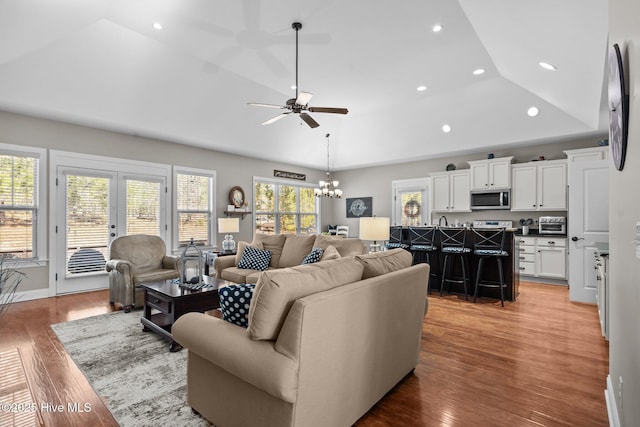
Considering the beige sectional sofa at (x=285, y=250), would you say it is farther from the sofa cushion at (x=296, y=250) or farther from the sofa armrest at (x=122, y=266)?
the sofa armrest at (x=122, y=266)

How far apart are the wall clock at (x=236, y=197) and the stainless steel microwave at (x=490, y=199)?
16.8ft

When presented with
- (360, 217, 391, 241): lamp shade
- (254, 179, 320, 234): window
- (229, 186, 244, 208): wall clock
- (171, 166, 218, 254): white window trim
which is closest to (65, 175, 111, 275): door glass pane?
(171, 166, 218, 254): white window trim

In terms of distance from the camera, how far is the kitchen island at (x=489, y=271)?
4.91m

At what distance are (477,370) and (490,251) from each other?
2.59 metres

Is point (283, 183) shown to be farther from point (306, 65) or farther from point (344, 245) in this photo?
point (344, 245)

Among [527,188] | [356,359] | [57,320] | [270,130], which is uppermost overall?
[270,130]

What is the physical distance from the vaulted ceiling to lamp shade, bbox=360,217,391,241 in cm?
230

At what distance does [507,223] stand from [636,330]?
6.11m

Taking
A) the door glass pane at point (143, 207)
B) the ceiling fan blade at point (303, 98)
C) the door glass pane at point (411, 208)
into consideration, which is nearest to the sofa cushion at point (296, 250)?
the ceiling fan blade at point (303, 98)

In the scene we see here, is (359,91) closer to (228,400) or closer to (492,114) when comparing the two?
(492,114)

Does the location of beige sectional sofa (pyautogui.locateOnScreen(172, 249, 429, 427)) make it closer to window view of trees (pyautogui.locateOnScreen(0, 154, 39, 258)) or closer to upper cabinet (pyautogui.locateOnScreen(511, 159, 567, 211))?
window view of trees (pyautogui.locateOnScreen(0, 154, 39, 258))

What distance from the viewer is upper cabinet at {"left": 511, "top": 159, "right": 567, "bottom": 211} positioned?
6062mm

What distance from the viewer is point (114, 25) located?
156 inches

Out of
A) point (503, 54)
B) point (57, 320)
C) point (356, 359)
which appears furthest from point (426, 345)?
point (57, 320)
